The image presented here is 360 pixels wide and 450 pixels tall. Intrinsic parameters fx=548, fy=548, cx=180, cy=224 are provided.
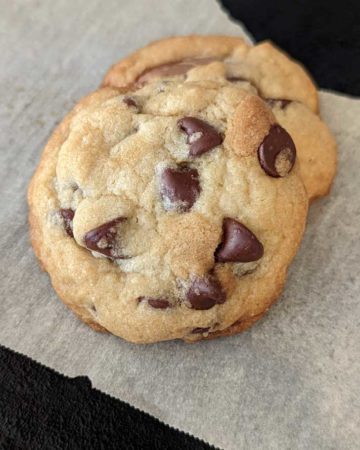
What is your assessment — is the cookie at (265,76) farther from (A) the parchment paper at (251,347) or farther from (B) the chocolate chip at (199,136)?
(B) the chocolate chip at (199,136)

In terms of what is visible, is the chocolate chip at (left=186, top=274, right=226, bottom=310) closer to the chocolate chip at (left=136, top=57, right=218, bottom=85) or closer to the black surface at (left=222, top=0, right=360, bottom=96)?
the chocolate chip at (left=136, top=57, right=218, bottom=85)

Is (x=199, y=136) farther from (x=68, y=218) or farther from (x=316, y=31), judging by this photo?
(x=316, y=31)

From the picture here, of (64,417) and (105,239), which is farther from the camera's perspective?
(64,417)

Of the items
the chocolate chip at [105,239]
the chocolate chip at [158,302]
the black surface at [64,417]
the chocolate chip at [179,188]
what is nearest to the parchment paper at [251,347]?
the black surface at [64,417]

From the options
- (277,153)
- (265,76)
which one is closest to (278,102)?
(265,76)

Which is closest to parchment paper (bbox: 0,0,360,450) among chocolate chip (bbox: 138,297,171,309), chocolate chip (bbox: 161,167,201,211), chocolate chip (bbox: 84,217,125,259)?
chocolate chip (bbox: 138,297,171,309)
